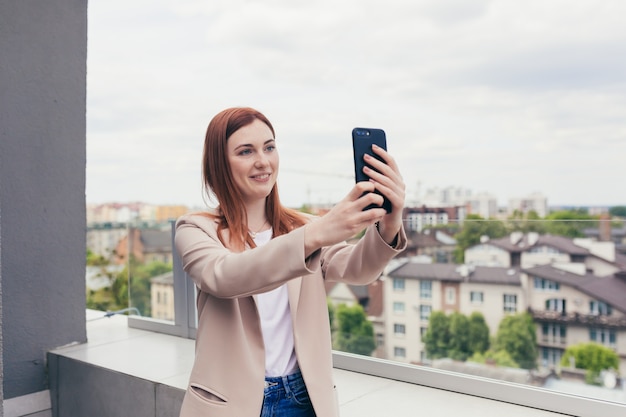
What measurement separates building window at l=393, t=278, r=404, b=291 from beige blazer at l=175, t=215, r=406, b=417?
2932 centimetres

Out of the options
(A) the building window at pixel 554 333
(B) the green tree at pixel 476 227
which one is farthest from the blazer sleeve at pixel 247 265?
(A) the building window at pixel 554 333

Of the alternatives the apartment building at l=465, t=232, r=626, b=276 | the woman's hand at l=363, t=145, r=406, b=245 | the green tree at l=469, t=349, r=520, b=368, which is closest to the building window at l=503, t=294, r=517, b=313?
the green tree at l=469, t=349, r=520, b=368

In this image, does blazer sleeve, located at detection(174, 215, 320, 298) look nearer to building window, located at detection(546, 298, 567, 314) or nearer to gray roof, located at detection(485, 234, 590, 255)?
gray roof, located at detection(485, 234, 590, 255)

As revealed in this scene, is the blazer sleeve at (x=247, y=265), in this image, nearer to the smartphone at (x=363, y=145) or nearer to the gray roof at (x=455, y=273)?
the smartphone at (x=363, y=145)

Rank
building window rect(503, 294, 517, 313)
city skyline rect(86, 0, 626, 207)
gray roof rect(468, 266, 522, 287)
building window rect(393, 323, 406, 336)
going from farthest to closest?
city skyline rect(86, 0, 626, 207)
building window rect(393, 323, 406, 336)
building window rect(503, 294, 517, 313)
gray roof rect(468, 266, 522, 287)

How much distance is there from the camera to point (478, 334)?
35.1 meters

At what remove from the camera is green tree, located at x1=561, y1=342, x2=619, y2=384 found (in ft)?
96.3

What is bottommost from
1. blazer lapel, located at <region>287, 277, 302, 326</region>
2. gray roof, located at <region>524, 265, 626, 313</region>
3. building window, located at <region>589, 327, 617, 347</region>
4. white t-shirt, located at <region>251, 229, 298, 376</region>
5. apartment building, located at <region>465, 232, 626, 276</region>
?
building window, located at <region>589, 327, 617, 347</region>

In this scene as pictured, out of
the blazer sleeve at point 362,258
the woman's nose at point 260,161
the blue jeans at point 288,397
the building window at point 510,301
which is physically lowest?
Answer: the building window at point 510,301

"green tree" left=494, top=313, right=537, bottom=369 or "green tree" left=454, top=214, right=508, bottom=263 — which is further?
"green tree" left=494, top=313, right=537, bottom=369

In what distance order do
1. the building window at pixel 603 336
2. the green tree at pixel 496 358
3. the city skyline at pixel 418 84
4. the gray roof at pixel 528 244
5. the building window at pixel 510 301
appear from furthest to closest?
the city skyline at pixel 418 84, the green tree at pixel 496 358, the building window at pixel 510 301, the building window at pixel 603 336, the gray roof at pixel 528 244

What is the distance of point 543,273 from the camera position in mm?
25812

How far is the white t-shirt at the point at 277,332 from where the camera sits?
3.16 feet

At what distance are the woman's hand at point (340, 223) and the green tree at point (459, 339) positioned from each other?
3440cm
